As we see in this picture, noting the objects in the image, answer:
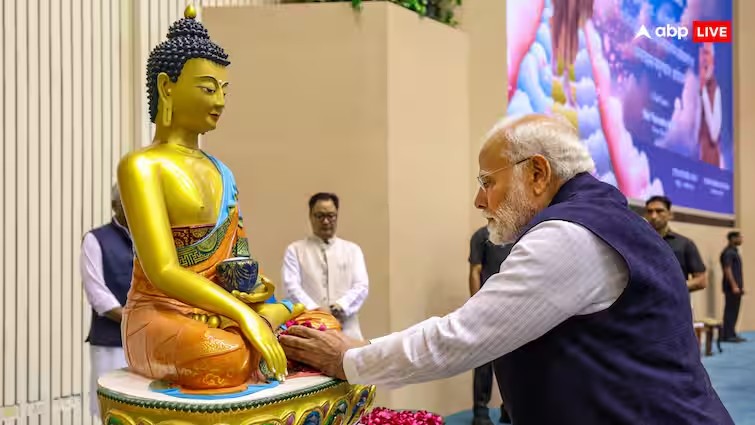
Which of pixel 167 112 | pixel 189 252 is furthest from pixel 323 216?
pixel 189 252

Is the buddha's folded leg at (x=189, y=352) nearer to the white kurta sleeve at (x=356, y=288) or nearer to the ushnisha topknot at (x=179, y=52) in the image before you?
the ushnisha topknot at (x=179, y=52)

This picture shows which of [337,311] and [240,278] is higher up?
[240,278]

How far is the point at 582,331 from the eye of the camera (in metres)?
2.14

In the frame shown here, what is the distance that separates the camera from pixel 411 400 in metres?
6.45

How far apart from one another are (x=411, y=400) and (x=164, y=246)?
4.23 meters

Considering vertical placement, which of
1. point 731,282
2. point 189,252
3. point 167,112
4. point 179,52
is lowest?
point 731,282

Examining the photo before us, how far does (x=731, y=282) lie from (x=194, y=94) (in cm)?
1175

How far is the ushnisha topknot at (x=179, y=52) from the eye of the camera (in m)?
2.68

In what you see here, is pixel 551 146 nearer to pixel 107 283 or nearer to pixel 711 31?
pixel 107 283

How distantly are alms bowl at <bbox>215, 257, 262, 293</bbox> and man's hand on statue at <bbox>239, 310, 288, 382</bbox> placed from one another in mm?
151

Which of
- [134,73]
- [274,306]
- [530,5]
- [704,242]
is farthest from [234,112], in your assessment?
[704,242]

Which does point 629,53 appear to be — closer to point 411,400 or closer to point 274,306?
point 411,400

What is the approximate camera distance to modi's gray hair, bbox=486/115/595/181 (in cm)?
231
